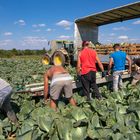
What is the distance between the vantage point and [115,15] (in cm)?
1485

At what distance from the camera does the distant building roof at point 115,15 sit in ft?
42.9

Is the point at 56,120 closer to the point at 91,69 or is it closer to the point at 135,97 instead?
the point at 135,97

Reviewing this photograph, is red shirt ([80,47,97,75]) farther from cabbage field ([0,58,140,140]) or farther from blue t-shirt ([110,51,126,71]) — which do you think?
cabbage field ([0,58,140,140])

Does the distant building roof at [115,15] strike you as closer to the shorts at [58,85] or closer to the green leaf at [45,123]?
the shorts at [58,85]

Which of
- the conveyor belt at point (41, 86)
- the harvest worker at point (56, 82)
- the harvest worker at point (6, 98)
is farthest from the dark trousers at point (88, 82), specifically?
the harvest worker at point (6, 98)

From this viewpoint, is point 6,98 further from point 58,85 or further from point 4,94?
point 58,85

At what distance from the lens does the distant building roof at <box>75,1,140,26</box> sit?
42.9 ft

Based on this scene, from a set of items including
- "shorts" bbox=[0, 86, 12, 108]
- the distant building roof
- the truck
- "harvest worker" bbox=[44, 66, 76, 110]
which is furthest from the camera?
the truck

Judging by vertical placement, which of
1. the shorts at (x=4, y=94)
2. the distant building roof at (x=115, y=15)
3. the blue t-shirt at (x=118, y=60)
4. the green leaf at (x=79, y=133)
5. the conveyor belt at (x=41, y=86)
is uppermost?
the distant building roof at (x=115, y=15)

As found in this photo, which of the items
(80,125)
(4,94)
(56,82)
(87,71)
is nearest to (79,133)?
(80,125)

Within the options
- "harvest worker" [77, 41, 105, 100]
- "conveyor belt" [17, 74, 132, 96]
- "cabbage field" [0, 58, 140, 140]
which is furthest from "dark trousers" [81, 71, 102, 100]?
"cabbage field" [0, 58, 140, 140]

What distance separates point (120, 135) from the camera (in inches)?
146

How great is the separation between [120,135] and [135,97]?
106 inches

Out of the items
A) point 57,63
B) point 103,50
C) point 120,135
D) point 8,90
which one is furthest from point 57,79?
point 103,50
